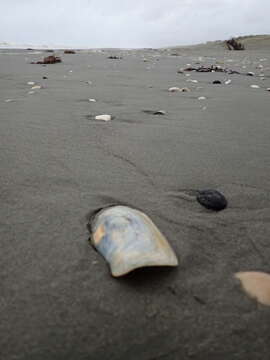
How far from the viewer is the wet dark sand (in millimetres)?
709

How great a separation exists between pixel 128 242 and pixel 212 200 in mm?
476

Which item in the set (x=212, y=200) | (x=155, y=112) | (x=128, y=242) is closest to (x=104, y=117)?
(x=155, y=112)

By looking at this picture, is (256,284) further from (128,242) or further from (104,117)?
(104,117)

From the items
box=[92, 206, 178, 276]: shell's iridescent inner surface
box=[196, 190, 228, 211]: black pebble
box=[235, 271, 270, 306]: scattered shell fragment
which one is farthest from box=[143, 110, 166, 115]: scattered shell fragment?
box=[235, 271, 270, 306]: scattered shell fragment

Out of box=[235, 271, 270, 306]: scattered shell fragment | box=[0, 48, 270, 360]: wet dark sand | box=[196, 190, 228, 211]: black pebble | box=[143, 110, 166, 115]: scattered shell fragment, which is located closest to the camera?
box=[0, 48, 270, 360]: wet dark sand

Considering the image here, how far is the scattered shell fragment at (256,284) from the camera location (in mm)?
814

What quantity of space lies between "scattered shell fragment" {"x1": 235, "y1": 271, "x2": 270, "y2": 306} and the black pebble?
0.37m

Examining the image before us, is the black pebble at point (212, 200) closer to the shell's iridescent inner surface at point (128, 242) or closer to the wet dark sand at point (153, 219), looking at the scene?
the wet dark sand at point (153, 219)

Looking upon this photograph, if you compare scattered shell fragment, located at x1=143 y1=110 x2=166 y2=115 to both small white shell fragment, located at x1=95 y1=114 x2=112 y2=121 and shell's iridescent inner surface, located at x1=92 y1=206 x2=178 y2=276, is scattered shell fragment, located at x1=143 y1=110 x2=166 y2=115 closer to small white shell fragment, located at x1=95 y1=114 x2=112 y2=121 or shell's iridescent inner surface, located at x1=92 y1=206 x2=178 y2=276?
small white shell fragment, located at x1=95 y1=114 x2=112 y2=121

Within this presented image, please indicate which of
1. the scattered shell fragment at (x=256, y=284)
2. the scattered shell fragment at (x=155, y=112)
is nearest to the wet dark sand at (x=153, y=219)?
the scattered shell fragment at (x=256, y=284)

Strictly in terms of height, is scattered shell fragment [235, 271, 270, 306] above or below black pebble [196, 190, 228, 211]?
below

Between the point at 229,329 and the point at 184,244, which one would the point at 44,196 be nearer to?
the point at 184,244

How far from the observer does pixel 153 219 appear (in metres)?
1.16

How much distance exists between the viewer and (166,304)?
0.79m
